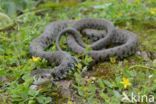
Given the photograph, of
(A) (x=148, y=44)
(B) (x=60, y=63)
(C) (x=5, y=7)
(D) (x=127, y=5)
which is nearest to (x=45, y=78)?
(B) (x=60, y=63)

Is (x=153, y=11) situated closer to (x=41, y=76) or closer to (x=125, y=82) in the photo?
(x=125, y=82)

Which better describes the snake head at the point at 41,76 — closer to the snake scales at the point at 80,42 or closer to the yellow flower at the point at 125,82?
the snake scales at the point at 80,42

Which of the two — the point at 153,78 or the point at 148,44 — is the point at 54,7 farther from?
the point at 153,78

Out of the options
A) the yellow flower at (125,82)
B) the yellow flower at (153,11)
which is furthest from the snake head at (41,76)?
the yellow flower at (153,11)

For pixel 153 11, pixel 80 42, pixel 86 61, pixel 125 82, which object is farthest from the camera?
pixel 153 11

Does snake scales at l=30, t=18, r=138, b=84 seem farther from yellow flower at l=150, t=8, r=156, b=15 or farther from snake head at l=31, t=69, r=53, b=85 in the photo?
yellow flower at l=150, t=8, r=156, b=15

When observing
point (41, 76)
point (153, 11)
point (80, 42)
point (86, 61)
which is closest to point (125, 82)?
point (86, 61)

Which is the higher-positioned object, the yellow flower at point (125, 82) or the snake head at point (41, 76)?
the snake head at point (41, 76)
